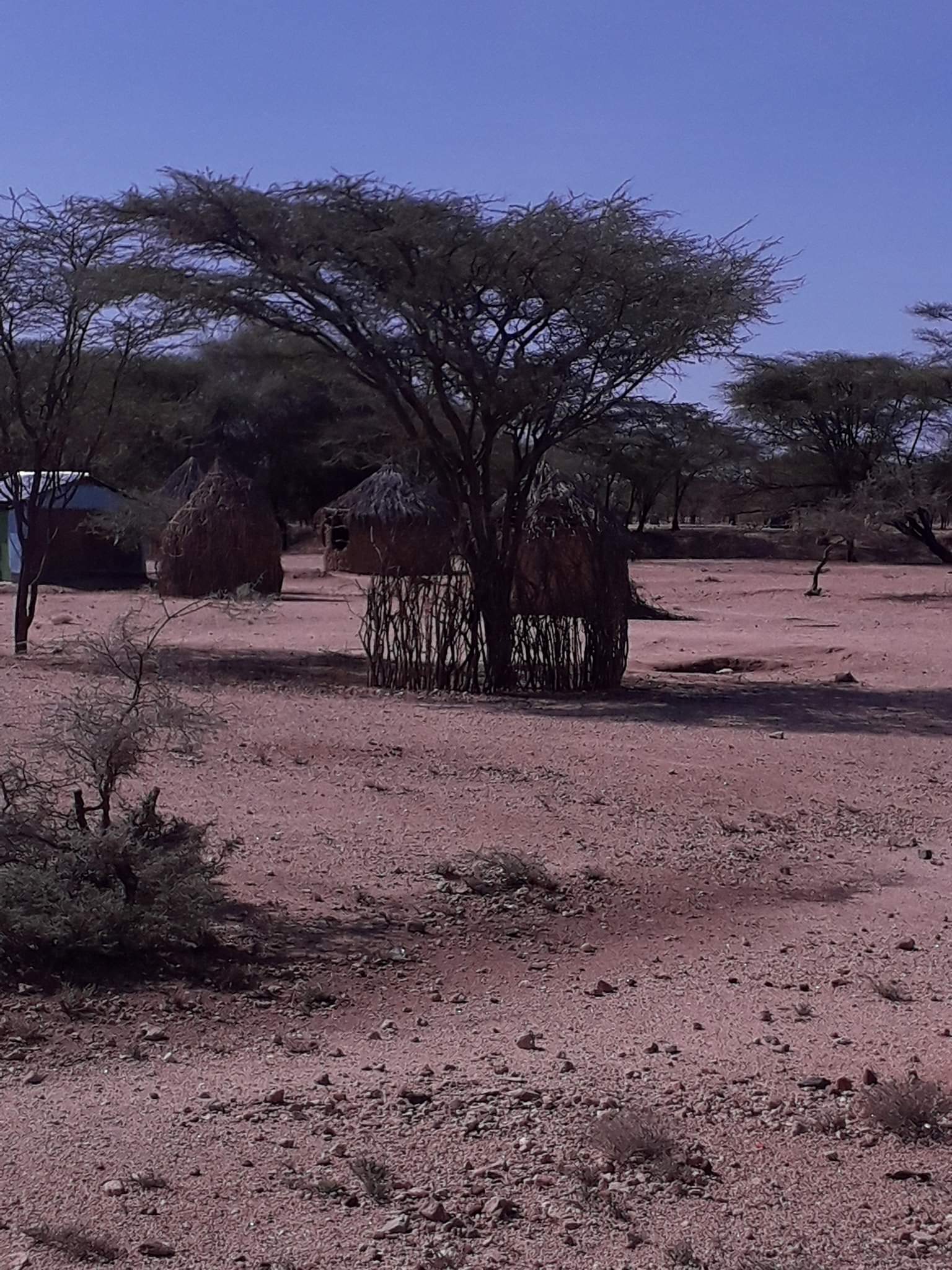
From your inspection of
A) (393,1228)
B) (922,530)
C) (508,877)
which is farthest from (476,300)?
(922,530)

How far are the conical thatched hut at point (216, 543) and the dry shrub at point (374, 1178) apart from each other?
2442 cm

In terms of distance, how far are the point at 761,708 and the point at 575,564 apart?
297cm

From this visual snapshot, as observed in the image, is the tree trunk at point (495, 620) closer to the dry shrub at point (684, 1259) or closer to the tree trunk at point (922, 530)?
the dry shrub at point (684, 1259)

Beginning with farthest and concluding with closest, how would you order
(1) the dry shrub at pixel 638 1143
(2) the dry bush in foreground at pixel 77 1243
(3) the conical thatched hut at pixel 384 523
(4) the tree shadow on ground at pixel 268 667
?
1. (3) the conical thatched hut at pixel 384 523
2. (4) the tree shadow on ground at pixel 268 667
3. (1) the dry shrub at pixel 638 1143
4. (2) the dry bush in foreground at pixel 77 1243

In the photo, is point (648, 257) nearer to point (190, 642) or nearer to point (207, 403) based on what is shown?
point (190, 642)

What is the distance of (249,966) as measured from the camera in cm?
598

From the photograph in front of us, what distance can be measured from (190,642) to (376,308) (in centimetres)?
649

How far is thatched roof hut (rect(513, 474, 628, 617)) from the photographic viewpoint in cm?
1555

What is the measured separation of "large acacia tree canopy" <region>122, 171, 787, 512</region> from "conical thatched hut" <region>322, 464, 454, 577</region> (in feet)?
6.44

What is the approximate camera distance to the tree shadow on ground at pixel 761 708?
43.4 ft

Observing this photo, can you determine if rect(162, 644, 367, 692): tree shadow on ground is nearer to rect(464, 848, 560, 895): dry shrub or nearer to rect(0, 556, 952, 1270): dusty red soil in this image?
rect(0, 556, 952, 1270): dusty red soil

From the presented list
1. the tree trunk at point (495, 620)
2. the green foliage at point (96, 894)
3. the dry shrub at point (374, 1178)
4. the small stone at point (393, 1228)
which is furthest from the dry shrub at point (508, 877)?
the tree trunk at point (495, 620)

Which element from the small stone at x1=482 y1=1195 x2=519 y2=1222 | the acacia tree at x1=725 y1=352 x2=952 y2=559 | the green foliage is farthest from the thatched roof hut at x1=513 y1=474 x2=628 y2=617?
the acacia tree at x1=725 y1=352 x2=952 y2=559

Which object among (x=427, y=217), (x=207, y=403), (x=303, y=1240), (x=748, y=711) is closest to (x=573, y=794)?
(x=748, y=711)
